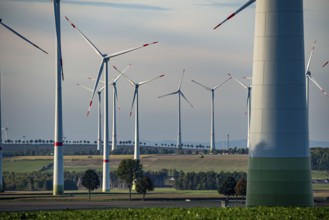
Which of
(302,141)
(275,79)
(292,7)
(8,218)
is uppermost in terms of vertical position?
(292,7)

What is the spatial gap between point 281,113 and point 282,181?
6.70m

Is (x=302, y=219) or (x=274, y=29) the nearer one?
(x=302, y=219)

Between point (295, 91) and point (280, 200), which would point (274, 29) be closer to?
point (295, 91)

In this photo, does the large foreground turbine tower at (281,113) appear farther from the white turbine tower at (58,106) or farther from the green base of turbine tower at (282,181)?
the white turbine tower at (58,106)

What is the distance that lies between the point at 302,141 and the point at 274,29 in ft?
37.6

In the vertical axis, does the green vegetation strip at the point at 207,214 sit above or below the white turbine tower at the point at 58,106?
below

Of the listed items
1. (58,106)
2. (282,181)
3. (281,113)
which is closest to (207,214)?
(282,181)

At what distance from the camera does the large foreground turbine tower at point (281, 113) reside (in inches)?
→ 3716

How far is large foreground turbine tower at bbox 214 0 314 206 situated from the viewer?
94.4 meters


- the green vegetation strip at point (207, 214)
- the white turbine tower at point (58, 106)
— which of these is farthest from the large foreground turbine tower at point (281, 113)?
Result: the white turbine tower at point (58, 106)

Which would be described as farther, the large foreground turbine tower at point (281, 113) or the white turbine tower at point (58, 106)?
the white turbine tower at point (58, 106)

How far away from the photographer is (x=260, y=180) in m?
95.8

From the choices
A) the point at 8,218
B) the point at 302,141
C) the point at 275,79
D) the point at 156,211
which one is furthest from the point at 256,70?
the point at 8,218

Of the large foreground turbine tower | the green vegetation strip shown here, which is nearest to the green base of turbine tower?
the large foreground turbine tower
